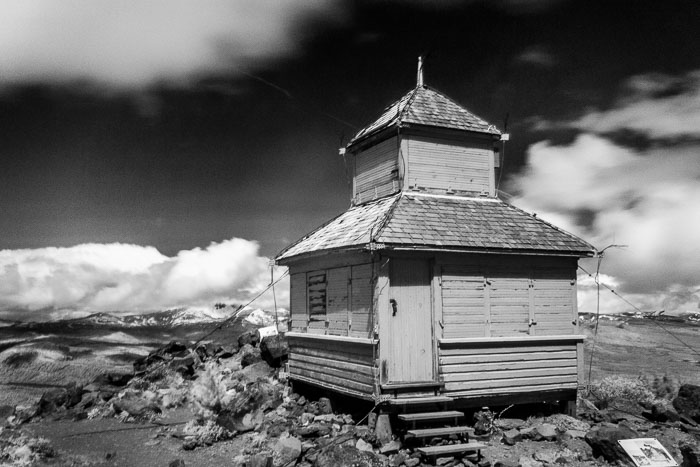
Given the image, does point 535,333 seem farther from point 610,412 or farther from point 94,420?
point 94,420

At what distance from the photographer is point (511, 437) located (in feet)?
40.4

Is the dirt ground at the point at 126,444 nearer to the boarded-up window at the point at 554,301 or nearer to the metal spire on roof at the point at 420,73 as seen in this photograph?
the boarded-up window at the point at 554,301

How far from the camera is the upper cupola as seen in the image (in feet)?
50.1

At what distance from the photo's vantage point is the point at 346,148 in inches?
705

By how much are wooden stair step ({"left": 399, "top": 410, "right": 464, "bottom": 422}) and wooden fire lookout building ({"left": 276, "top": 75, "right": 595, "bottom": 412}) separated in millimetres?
377

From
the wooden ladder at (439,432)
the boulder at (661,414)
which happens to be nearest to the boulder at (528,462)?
the wooden ladder at (439,432)

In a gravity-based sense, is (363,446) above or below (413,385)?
below

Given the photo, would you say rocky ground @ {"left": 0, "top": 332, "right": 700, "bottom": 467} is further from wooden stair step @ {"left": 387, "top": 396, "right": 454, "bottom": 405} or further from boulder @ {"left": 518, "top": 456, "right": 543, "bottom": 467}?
wooden stair step @ {"left": 387, "top": 396, "right": 454, "bottom": 405}

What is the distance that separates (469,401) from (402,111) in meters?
7.97

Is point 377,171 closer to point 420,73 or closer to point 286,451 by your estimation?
point 420,73

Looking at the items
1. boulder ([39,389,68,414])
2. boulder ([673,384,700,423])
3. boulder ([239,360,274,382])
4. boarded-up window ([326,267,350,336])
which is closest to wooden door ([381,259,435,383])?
boarded-up window ([326,267,350,336])

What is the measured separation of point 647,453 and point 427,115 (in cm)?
978

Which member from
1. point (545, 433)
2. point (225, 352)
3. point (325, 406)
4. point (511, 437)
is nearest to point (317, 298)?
point (325, 406)

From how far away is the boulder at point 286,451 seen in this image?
1103 cm
